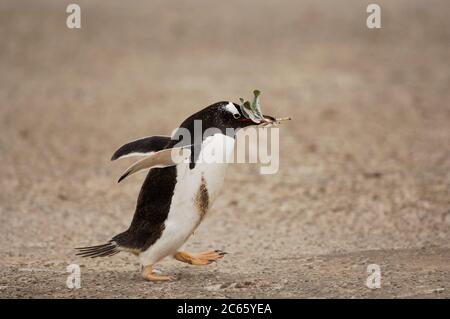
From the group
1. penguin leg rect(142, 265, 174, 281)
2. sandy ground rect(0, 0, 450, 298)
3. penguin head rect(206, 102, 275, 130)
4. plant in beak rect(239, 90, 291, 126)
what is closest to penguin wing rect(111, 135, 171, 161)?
penguin head rect(206, 102, 275, 130)

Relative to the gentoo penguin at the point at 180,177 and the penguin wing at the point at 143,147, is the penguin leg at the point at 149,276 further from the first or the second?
the penguin wing at the point at 143,147

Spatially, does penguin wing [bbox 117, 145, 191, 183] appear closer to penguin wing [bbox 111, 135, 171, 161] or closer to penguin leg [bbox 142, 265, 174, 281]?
penguin wing [bbox 111, 135, 171, 161]

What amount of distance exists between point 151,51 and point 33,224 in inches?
311

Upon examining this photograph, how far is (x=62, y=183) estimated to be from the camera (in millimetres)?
10102

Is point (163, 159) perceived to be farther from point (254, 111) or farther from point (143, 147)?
point (254, 111)

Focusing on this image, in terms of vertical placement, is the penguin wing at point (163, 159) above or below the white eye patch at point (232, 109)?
below

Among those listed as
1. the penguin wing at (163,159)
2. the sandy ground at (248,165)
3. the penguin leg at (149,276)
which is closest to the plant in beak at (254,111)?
the penguin wing at (163,159)

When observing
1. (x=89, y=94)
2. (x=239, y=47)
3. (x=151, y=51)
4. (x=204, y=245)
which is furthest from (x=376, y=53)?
(x=204, y=245)

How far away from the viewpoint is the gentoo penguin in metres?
5.88

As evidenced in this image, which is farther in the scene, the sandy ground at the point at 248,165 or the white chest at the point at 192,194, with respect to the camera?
the sandy ground at the point at 248,165

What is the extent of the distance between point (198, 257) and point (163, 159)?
3.56 feet

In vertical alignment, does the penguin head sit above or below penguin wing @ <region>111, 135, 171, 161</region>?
above

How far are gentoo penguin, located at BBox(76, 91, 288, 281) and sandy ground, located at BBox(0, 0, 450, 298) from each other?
0.37 meters

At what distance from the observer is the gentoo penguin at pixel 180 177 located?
588 cm
